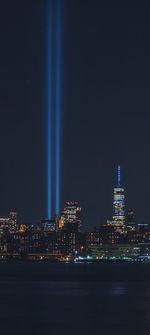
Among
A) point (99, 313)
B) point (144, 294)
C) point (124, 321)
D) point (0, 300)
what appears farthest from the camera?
point (144, 294)

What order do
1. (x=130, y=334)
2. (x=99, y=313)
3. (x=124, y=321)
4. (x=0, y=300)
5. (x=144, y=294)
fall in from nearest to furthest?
(x=130, y=334) → (x=124, y=321) → (x=99, y=313) → (x=0, y=300) → (x=144, y=294)

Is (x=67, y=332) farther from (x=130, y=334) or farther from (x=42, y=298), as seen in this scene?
(x=42, y=298)

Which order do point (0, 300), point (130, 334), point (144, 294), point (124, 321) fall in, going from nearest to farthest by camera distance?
point (130, 334) < point (124, 321) < point (0, 300) < point (144, 294)

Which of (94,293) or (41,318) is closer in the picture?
(41,318)

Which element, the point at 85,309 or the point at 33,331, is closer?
the point at 33,331

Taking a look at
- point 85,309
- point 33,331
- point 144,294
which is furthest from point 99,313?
point 144,294

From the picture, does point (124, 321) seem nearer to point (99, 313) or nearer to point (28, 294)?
point (99, 313)

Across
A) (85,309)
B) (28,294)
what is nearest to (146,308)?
(85,309)

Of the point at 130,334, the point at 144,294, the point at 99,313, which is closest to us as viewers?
the point at 130,334
